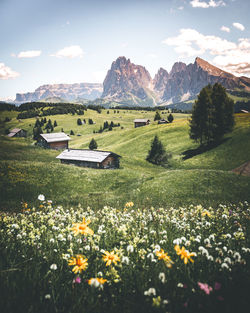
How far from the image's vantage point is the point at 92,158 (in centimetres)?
5019

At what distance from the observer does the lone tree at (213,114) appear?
5331 cm

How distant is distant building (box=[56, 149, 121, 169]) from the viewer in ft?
162

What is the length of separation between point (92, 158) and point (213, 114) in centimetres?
3636

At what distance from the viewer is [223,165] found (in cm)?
4588

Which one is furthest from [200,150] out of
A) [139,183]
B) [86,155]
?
[86,155]

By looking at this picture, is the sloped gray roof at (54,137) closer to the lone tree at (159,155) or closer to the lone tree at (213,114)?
the lone tree at (159,155)

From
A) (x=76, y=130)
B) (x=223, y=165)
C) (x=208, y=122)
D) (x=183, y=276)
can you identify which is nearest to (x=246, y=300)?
(x=183, y=276)

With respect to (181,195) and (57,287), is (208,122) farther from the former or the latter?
(57,287)

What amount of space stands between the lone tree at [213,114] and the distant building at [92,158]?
25756mm

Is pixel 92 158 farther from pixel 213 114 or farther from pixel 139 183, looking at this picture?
pixel 213 114

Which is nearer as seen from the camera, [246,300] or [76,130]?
[246,300]

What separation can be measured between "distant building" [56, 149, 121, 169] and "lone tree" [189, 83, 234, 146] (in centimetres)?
2576

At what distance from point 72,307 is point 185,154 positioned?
196 feet

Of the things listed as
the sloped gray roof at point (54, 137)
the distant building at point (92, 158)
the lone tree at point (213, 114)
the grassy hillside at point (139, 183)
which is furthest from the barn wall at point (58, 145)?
the lone tree at point (213, 114)
